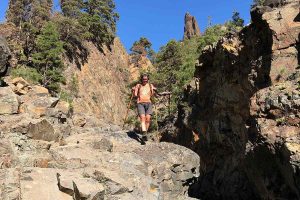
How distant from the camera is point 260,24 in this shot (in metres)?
17.2

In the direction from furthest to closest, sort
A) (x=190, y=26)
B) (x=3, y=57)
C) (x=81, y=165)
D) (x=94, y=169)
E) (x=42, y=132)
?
1. (x=190, y=26)
2. (x=3, y=57)
3. (x=42, y=132)
4. (x=81, y=165)
5. (x=94, y=169)

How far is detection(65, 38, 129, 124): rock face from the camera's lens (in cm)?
4647

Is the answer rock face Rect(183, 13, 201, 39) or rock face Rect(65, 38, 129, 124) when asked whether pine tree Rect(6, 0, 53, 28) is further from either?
rock face Rect(183, 13, 201, 39)

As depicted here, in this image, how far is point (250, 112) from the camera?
46.5 ft

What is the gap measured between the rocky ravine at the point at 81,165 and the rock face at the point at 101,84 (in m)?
30.8

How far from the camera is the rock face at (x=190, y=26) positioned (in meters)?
111

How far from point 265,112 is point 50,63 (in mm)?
28241

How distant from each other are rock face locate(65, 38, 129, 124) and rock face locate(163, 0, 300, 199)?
20.5 meters

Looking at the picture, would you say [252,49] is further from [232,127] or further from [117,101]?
[117,101]

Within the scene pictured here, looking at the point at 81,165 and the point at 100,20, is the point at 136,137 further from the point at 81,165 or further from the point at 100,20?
the point at 100,20

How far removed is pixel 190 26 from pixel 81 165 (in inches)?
4231

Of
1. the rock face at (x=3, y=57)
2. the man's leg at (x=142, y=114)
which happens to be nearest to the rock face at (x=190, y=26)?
the rock face at (x=3, y=57)

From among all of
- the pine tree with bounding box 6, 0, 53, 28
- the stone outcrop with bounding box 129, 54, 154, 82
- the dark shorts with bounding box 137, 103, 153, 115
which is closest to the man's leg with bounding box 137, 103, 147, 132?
the dark shorts with bounding box 137, 103, 153, 115

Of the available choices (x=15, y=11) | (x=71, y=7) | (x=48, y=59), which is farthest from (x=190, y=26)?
(x=48, y=59)
